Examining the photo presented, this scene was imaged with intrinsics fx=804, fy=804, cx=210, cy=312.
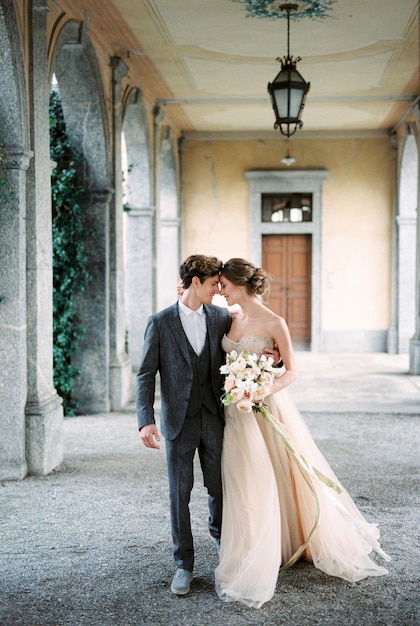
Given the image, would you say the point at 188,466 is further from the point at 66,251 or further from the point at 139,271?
the point at 139,271

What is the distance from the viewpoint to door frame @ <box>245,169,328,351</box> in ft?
53.0

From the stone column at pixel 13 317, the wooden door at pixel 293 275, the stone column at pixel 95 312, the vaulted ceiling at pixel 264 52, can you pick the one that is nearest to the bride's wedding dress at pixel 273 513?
the stone column at pixel 13 317

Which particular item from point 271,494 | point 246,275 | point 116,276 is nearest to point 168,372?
point 246,275

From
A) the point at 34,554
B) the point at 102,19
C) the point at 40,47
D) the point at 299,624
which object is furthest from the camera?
the point at 102,19

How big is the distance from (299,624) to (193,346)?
4.76ft

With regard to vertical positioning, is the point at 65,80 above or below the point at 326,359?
above

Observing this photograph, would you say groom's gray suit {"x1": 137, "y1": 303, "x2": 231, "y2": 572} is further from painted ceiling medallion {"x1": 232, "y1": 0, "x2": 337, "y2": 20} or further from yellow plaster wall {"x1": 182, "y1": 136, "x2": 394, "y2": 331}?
yellow plaster wall {"x1": 182, "y1": 136, "x2": 394, "y2": 331}

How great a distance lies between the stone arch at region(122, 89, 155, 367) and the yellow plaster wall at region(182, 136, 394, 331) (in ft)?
14.5

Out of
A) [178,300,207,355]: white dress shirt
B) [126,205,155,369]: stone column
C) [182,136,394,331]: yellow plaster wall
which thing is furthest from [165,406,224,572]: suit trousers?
[182,136,394,331]: yellow plaster wall

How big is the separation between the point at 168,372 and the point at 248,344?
1.61 ft

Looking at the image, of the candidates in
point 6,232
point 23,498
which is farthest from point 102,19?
point 23,498

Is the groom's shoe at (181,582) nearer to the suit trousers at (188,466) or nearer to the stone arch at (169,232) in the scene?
the suit trousers at (188,466)

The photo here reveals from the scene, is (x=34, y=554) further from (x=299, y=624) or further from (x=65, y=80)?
(x=65, y=80)

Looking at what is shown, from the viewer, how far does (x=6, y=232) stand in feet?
20.4
